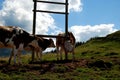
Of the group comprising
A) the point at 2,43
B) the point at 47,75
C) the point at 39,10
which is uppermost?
the point at 39,10

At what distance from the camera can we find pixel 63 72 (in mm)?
23047

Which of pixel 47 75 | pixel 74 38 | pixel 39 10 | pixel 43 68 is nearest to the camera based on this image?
pixel 47 75

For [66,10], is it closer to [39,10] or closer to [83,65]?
[39,10]

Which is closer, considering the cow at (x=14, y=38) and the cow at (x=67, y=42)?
the cow at (x=14, y=38)

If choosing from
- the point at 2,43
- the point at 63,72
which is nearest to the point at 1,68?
→ the point at 2,43

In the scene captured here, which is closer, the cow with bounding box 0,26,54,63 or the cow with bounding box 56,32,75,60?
the cow with bounding box 0,26,54,63

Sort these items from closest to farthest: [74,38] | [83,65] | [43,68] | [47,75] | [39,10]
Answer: [47,75] → [43,68] → [83,65] → [39,10] → [74,38]

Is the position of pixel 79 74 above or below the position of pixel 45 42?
below

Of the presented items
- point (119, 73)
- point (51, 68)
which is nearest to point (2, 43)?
point (51, 68)

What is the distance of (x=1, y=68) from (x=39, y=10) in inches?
304

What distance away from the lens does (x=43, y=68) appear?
78.0 ft

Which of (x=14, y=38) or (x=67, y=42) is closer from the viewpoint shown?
(x=14, y=38)

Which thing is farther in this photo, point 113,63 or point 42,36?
point 42,36

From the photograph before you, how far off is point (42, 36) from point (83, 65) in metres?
5.13
